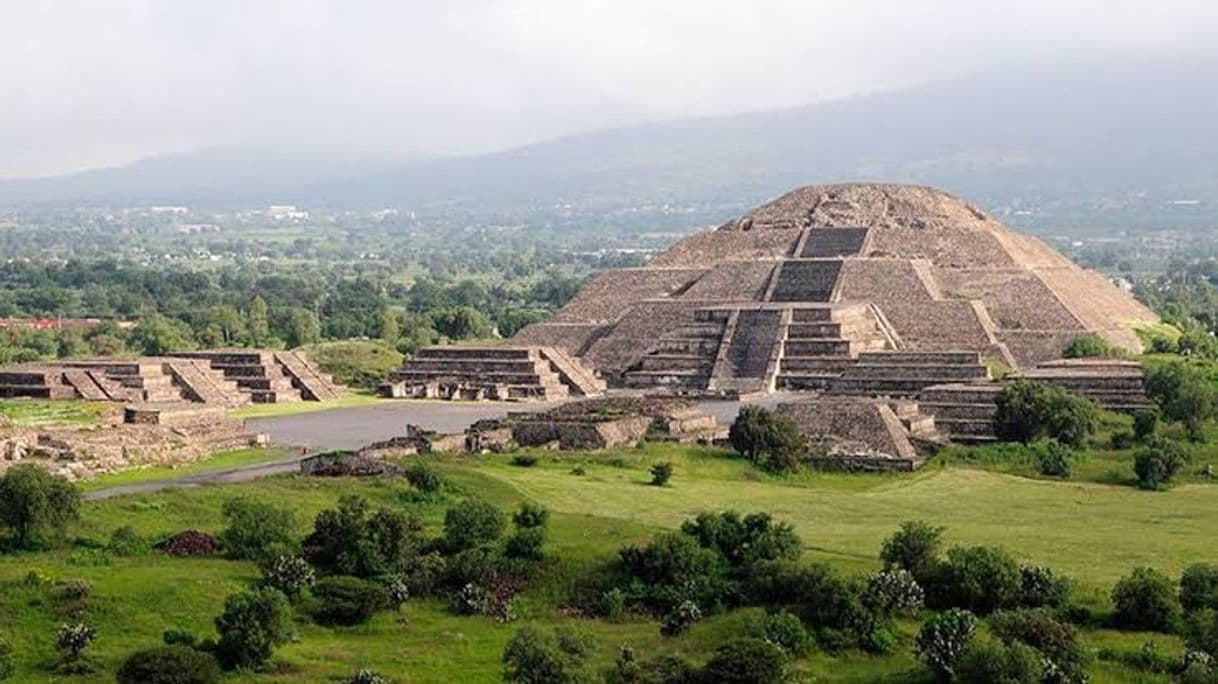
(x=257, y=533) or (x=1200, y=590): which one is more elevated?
(x=257, y=533)

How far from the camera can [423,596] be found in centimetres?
3111

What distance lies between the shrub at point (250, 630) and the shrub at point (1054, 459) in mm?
23410

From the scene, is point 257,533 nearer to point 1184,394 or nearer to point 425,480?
point 425,480

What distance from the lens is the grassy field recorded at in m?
27.8

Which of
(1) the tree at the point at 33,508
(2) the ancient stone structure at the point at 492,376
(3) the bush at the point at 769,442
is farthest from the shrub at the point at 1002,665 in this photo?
(2) the ancient stone structure at the point at 492,376

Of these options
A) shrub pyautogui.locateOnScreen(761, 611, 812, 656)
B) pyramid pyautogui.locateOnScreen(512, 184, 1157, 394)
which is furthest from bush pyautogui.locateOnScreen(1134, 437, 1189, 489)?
shrub pyautogui.locateOnScreen(761, 611, 812, 656)

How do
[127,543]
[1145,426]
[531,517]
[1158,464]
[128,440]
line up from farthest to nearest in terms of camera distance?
1. [1145,426]
2. [128,440]
3. [1158,464]
4. [531,517]
5. [127,543]

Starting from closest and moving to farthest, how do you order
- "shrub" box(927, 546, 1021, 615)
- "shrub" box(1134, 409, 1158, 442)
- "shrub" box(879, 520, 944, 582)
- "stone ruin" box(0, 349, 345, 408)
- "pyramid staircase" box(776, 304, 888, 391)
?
1. "shrub" box(927, 546, 1021, 615)
2. "shrub" box(879, 520, 944, 582)
3. "shrub" box(1134, 409, 1158, 442)
4. "stone ruin" box(0, 349, 345, 408)
5. "pyramid staircase" box(776, 304, 888, 391)

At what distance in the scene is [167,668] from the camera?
1011 inches

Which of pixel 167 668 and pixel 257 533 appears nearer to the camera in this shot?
pixel 167 668

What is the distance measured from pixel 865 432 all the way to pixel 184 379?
86.4ft

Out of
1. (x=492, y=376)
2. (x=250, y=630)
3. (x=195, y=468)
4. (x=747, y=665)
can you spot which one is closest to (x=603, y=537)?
(x=747, y=665)

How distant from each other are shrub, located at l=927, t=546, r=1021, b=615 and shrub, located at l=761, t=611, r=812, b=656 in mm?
2775

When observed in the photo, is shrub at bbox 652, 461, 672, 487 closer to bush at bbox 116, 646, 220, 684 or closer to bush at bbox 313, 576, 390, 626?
bush at bbox 313, 576, 390, 626
